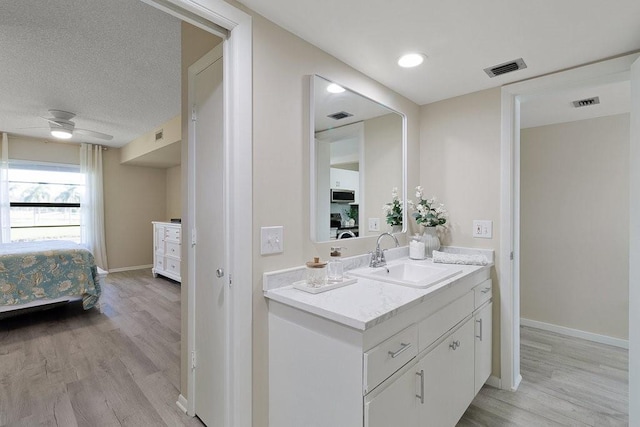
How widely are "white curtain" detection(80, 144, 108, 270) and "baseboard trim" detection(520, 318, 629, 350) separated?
679 cm

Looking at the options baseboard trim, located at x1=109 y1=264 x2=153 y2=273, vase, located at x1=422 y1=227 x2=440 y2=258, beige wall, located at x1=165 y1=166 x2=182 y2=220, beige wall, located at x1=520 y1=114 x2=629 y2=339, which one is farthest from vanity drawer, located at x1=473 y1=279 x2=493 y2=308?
baseboard trim, located at x1=109 y1=264 x2=153 y2=273

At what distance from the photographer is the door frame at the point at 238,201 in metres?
1.32

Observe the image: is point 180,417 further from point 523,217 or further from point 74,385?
point 523,217

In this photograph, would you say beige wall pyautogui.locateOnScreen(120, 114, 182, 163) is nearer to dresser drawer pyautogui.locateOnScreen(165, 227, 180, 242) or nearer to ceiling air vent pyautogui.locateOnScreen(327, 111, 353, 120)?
dresser drawer pyautogui.locateOnScreen(165, 227, 180, 242)

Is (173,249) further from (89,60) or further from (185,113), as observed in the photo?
(185,113)

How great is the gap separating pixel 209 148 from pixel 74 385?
2051mm

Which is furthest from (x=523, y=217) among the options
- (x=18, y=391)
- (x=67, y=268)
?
(x=67, y=268)

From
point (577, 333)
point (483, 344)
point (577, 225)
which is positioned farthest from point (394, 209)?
point (577, 333)

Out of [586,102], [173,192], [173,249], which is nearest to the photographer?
[586,102]

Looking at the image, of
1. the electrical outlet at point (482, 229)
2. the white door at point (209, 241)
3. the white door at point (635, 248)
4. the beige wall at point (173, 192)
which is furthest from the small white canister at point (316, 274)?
the beige wall at point (173, 192)

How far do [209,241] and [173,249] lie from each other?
3.81 meters

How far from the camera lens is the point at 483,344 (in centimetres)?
203

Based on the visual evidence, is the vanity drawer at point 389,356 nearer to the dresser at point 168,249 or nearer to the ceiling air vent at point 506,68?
the ceiling air vent at point 506,68

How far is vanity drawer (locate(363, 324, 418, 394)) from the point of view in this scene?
3.49 feet
